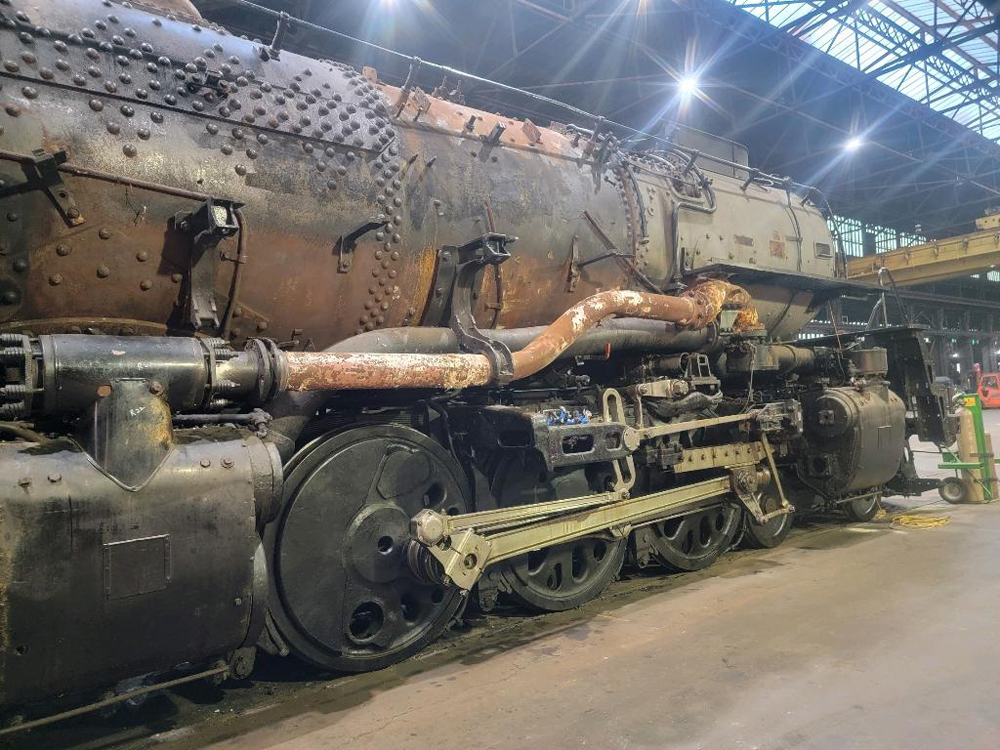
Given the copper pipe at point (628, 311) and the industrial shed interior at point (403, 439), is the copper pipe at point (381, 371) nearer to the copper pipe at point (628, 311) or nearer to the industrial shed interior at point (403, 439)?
the industrial shed interior at point (403, 439)

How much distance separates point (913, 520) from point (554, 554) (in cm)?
440

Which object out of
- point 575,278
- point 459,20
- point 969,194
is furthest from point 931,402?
point 969,194

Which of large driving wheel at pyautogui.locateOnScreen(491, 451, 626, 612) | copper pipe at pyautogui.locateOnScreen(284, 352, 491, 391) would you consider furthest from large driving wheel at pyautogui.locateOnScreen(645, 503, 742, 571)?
copper pipe at pyautogui.locateOnScreen(284, 352, 491, 391)

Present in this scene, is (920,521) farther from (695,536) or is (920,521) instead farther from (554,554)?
(554,554)

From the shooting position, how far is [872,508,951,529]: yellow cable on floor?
254 inches

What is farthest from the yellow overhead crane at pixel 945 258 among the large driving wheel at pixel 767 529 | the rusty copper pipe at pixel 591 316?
the rusty copper pipe at pixel 591 316

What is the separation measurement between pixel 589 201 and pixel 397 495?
2.34 m

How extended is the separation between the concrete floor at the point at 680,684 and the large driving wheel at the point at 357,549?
20 cm

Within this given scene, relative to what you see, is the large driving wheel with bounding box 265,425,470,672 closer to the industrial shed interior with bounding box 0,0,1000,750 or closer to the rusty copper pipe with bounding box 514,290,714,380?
the industrial shed interior with bounding box 0,0,1000,750

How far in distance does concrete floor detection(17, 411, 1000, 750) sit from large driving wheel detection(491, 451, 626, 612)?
0.13 m

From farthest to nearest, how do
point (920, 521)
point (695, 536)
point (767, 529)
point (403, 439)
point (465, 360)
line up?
point (920, 521) < point (767, 529) < point (695, 536) < point (403, 439) < point (465, 360)

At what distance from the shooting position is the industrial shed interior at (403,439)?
2.39 meters

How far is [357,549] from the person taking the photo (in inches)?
130

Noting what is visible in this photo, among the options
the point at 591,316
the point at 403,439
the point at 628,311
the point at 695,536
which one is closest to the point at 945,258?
the point at 695,536
